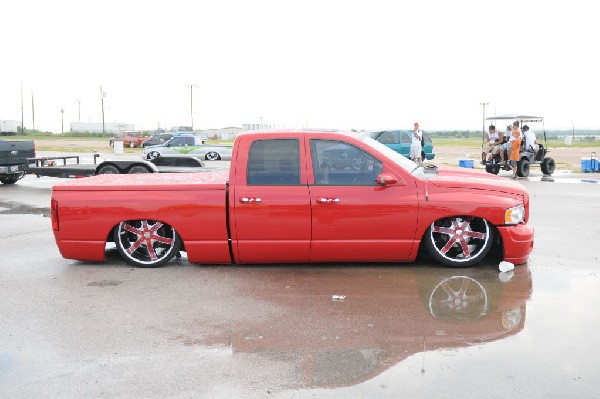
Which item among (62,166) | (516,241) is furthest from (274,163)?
(62,166)

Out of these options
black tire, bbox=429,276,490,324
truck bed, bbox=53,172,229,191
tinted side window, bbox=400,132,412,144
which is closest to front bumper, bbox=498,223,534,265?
black tire, bbox=429,276,490,324

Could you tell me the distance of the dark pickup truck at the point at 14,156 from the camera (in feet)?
55.1

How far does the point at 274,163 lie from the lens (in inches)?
257

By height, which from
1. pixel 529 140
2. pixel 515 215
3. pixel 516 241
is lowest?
pixel 516 241

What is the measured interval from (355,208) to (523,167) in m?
15.6

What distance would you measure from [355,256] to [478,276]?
4.27 ft

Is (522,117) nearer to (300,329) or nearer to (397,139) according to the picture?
(397,139)

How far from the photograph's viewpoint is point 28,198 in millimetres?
14133

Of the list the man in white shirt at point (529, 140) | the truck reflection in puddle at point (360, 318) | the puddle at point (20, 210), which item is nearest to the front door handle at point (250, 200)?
the truck reflection in puddle at point (360, 318)

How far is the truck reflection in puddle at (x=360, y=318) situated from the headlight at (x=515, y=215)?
0.55 meters

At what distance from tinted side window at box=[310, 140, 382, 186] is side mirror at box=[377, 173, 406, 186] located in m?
0.10

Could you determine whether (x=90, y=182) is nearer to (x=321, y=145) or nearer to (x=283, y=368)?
(x=321, y=145)

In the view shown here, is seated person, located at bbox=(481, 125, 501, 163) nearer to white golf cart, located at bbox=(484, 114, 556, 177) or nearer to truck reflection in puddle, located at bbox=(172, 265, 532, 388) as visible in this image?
white golf cart, located at bbox=(484, 114, 556, 177)

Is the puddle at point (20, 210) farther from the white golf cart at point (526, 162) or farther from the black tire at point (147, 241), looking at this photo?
the white golf cart at point (526, 162)
